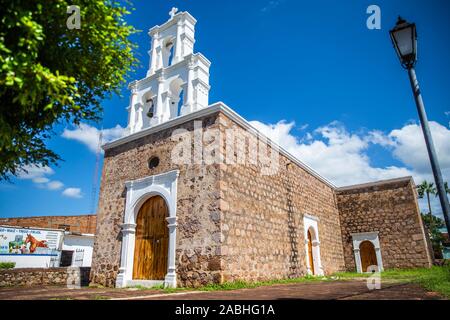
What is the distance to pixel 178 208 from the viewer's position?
8016mm

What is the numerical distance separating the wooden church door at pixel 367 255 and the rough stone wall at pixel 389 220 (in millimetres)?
440

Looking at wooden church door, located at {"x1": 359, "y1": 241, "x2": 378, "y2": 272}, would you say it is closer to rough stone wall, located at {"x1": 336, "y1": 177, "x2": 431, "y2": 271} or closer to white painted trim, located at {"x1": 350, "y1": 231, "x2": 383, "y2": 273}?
white painted trim, located at {"x1": 350, "y1": 231, "x2": 383, "y2": 273}

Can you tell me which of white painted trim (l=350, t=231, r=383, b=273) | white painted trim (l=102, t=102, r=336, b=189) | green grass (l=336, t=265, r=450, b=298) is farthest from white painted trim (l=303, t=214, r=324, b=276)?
white painted trim (l=350, t=231, r=383, b=273)

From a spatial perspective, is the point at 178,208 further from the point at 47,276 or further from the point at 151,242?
the point at 47,276

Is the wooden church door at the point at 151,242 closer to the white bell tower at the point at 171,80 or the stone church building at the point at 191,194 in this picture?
the stone church building at the point at 191,194

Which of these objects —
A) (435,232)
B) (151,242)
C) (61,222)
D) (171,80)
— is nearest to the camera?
(151,242)

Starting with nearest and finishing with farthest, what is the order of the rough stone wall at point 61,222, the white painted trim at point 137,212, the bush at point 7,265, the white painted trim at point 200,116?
the white painted trim at point 137,212
the white painted trim at point 200,116
the bush at point 7,265
the rough stone wall at point 61,222

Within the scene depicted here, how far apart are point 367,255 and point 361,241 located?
731 millimetres

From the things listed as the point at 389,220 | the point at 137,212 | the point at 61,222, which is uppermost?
the point at 61,222

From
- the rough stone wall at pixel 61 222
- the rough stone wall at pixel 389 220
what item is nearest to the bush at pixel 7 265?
the rough stone wall at pixel 61 222

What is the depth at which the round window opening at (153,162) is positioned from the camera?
9.12 m

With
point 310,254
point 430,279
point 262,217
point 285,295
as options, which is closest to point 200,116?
point 262,217
